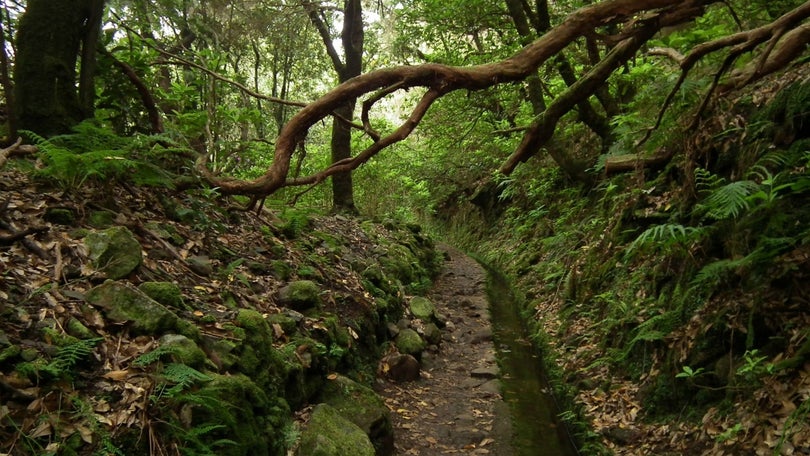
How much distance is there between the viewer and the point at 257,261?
594 centimetres

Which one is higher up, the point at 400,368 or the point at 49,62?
the point at 49,62

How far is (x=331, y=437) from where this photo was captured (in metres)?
4.08

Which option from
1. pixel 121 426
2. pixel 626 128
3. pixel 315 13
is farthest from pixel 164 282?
pixel 315 13

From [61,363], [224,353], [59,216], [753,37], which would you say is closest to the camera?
[61,363]

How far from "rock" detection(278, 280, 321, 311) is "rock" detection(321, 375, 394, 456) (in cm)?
97

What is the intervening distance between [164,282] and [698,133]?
6.15m

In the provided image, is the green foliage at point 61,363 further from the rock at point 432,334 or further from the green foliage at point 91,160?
the rock at point 432,334

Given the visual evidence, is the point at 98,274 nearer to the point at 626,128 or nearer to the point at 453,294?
the point at 626,128

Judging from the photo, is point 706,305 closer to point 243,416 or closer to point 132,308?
point 243,416

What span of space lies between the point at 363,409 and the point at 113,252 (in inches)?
108

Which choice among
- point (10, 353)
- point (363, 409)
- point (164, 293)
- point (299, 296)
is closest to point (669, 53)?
point (299, 296)

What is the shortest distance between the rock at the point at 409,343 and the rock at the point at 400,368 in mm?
332

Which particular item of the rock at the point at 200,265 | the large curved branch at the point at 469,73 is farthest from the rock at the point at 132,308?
the large curved branch at the point at 469,73

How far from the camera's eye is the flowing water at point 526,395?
5.25 metres
